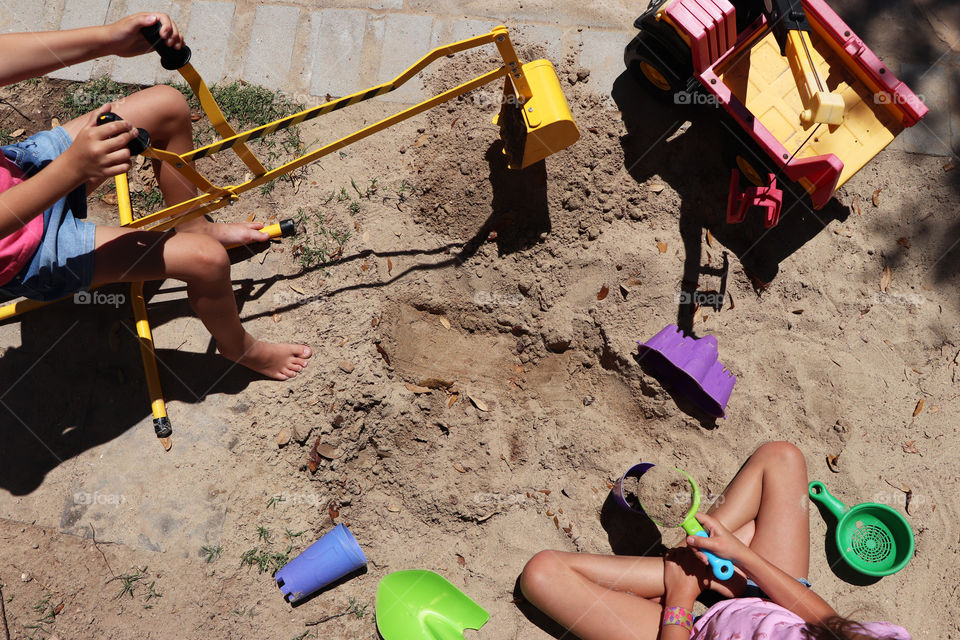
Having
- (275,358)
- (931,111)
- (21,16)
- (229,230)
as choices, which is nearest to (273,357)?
(275,358)

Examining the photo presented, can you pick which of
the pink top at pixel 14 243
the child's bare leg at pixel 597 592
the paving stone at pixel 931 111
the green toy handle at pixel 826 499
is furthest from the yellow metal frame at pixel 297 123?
the paving stone at pixel 931 111

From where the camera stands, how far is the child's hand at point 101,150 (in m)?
1.66

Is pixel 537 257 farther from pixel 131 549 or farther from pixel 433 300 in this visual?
pixel 131 549

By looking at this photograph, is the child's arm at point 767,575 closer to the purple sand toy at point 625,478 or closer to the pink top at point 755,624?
the pink top at point 755,624

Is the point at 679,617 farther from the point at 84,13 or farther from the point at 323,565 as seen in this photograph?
the point at 84,13

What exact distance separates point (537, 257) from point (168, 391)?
1.64 metres

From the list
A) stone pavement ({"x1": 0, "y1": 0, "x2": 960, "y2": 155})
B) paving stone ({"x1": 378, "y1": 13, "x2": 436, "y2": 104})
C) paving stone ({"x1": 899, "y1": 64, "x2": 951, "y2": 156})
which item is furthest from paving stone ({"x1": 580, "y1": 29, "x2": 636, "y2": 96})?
paving stone ({"x1": 899, "y1": 64, "x2": 951, "y2": 156})

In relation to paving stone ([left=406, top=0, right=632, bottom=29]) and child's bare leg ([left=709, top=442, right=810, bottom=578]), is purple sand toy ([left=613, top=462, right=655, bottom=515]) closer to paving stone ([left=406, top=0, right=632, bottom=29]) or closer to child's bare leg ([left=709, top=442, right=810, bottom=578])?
child's bare leg ([left=709, top=442, right=810, bottom=578])

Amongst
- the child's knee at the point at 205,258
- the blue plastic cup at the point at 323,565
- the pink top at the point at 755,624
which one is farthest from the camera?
the blue plastic cup at the point at 323,565

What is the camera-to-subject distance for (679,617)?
83.4 inches

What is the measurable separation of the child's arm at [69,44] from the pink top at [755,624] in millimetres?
2522

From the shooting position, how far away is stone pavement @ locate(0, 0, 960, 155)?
3025 mm

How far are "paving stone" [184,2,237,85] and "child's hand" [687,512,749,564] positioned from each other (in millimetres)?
2878

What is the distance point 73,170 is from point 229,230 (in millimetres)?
976
